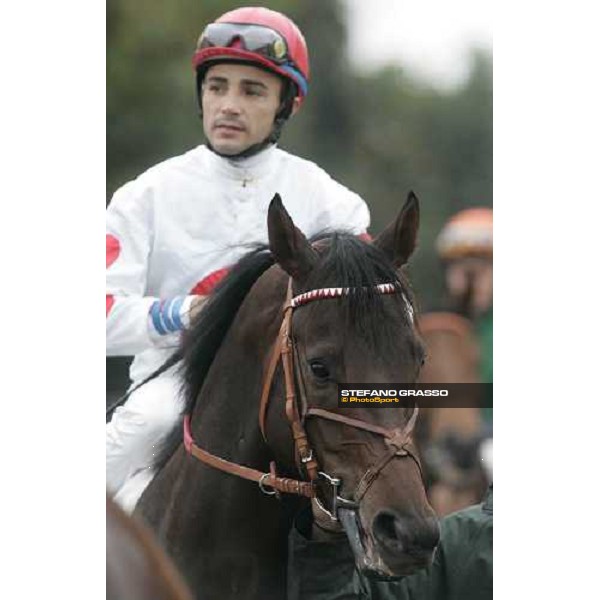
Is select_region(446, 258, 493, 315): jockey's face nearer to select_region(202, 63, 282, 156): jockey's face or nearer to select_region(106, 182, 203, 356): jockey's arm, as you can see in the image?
select_region(202, 63, 282, 156): jockey's face

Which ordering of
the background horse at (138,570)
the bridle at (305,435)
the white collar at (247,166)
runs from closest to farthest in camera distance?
the background horse at (138,570)
the bridle at (305,435)
the white collar at (247,166)

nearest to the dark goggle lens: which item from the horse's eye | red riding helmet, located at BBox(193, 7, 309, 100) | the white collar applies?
red riding helmet, located at BBox(193, 7, 309, 100)

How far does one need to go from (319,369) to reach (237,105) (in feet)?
2.93

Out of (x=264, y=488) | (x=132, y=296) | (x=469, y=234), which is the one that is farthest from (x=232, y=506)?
(x=469, y=234)

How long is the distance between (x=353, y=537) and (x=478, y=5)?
54.3 inches

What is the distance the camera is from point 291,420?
2588mm

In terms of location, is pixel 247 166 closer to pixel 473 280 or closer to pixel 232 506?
pixel 473 280

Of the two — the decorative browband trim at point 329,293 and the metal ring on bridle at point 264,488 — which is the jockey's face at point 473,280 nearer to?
the decorative browband trim at point 329,293

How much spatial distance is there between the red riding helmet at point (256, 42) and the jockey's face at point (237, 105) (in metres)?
0.03

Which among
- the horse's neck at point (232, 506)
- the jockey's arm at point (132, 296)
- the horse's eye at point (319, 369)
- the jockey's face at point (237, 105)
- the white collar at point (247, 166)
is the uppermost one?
the jockey's face at point (237, 105)

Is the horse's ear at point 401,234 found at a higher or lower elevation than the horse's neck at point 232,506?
higher

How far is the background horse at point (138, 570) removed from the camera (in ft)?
5.26

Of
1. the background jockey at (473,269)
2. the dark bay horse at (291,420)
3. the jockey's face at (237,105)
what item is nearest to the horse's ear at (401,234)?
the dark bay horse at (291,420)

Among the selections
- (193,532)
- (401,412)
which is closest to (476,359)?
(401,412)
